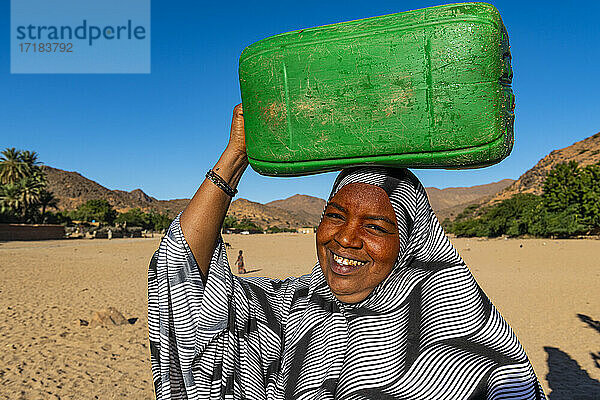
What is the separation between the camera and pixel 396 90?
1354mm

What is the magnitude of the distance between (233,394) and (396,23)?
1515mm

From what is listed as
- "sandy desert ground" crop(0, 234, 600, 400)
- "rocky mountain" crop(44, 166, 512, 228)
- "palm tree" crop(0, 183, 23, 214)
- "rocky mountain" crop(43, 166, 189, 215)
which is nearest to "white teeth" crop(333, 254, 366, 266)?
"sandy desert ground" crop(0, 234, 600, 400)

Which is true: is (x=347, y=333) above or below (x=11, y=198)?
below

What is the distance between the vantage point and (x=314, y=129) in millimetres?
1462

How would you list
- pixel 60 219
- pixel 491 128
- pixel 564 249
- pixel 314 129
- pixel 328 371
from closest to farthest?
pixel 491 128 → pixel 314 129 → pixel 328 371 → pixel 564 249 → pixel 60 219

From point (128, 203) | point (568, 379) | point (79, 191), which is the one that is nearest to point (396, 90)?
point (568, 379)

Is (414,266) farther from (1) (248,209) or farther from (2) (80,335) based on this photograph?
(1) (248,209)

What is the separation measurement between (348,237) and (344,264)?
4.3 inches

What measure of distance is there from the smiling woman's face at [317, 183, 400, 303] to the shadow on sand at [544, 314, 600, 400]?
5284mm

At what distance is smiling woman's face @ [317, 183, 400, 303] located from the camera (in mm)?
1728

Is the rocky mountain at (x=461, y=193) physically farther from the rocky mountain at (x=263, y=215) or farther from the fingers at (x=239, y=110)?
the fingers at (x=239, y=110)

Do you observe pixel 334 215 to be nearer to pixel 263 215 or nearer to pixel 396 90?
pixel 396 90

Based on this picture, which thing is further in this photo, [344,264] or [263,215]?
[263,215]

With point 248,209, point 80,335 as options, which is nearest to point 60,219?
point 80,335
